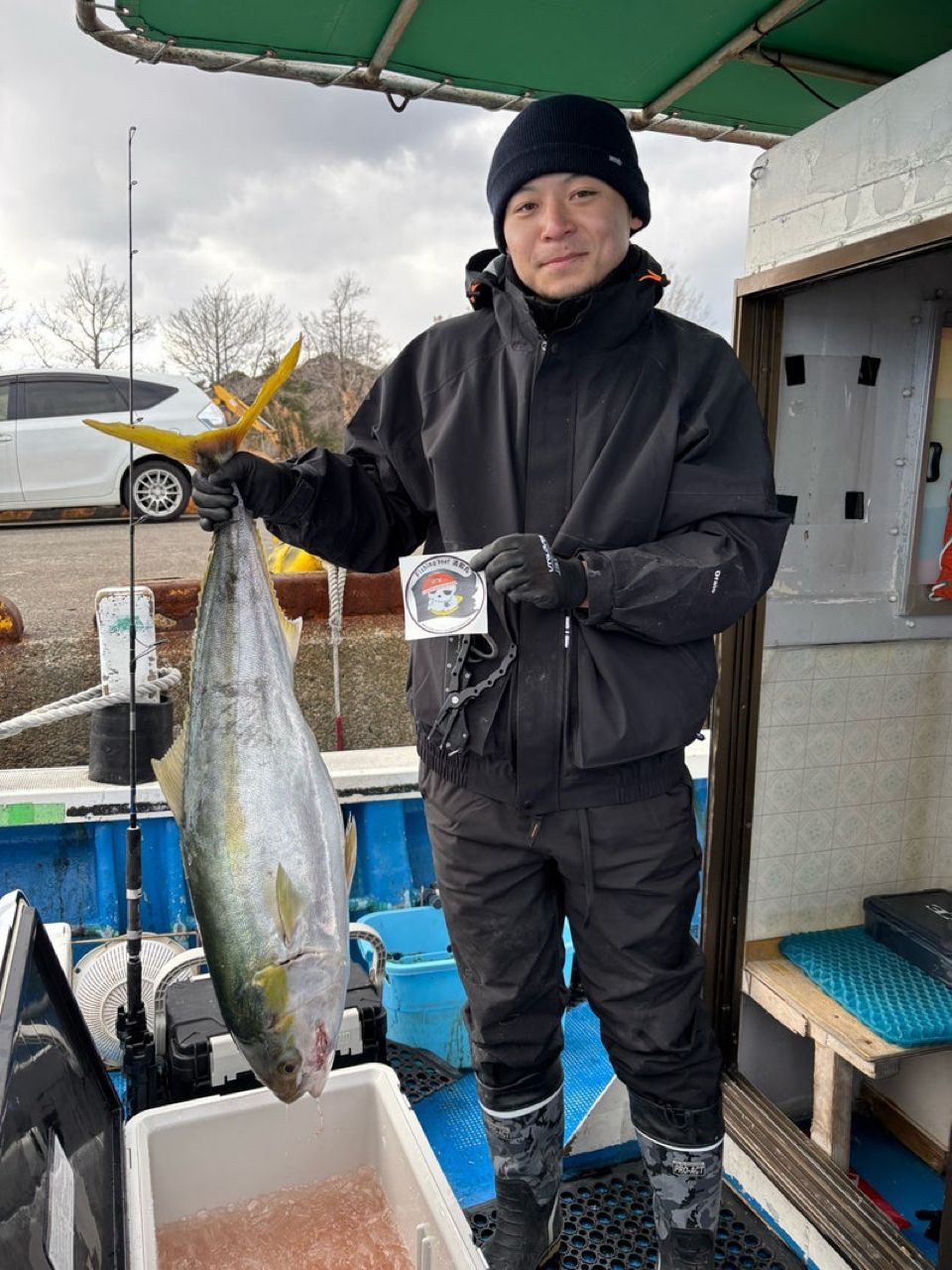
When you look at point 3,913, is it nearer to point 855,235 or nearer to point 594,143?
point 594,143

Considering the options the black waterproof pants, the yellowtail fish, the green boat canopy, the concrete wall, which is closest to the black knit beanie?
the green boat canopy

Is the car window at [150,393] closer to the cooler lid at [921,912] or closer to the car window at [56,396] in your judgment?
the car window at [56,396]

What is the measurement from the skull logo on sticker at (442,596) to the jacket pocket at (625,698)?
24 centimetres

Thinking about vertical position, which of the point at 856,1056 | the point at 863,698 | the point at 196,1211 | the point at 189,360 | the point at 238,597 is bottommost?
the point at 196,1211

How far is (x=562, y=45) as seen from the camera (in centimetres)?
245

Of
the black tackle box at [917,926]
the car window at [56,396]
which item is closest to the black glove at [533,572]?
the black tackle box at [917,926]

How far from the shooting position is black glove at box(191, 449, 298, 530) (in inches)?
69.1

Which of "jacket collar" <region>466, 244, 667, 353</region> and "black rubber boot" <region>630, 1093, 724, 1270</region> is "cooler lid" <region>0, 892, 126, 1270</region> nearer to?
"black rubber boot" <region>630, 1093, 724, 1270</region>

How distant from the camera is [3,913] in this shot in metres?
1.68

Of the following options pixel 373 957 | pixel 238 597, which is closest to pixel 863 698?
pixel 373 957

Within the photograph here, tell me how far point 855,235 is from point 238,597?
1785 mm

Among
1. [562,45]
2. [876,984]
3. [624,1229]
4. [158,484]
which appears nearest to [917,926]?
[876,984]

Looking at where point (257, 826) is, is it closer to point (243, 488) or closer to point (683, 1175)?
point (243, 488)

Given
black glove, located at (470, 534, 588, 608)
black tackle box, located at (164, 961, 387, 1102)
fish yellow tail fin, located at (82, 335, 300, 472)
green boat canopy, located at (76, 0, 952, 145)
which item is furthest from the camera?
black tackle box, located at (164, 961, 387, 1102)
